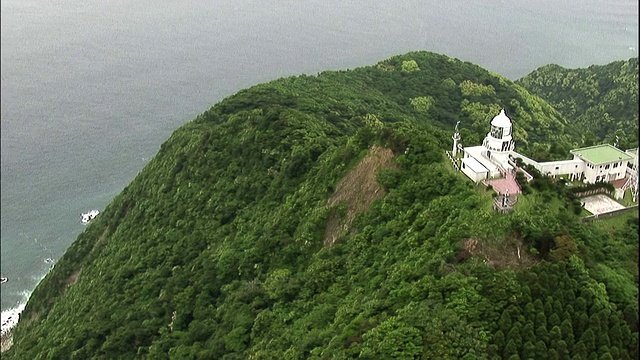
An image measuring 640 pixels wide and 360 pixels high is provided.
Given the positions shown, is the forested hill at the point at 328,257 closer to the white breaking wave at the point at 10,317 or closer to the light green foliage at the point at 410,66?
the white breaking wave at the point at 10,317

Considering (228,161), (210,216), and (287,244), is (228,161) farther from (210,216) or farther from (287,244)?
(287,244)

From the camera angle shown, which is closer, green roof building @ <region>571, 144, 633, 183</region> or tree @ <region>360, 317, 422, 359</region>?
tree @ <region>360, 317, 422, 359</region>

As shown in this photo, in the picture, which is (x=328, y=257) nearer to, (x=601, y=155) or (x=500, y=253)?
(x=500, y=253)

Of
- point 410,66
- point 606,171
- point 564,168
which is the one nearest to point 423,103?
point 410,66

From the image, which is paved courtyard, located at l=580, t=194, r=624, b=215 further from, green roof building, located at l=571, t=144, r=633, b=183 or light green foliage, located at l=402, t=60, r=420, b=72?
light green foliage, located at l=402, t=60, r=420, b=72

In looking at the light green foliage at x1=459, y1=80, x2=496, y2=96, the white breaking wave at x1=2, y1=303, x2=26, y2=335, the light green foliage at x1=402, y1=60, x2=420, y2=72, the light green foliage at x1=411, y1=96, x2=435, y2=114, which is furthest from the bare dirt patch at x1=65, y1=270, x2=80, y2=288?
the light green foliage at x1=459, y1=80, x2=496, y2=96

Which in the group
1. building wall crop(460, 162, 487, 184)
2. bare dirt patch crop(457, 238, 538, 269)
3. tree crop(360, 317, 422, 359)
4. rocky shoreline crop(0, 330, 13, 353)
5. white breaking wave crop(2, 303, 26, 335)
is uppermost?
building wall crop(460, 162, 487, 184)

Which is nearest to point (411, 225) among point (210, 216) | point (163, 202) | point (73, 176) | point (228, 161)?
point (210, 216)
